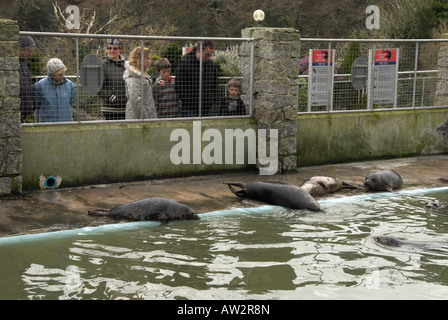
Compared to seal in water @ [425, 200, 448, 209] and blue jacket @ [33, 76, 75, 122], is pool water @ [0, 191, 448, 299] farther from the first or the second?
blue jacket @ [33, 76, 75, 122]

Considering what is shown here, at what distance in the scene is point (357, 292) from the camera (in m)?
6.00

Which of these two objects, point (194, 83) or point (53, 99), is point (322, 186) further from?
point (53, 99)

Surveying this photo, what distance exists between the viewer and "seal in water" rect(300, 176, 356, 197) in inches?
395

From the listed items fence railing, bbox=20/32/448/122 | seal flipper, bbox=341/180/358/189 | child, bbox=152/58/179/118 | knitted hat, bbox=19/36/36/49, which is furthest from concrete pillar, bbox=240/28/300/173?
knitted hat, bbox=19/36/36/49

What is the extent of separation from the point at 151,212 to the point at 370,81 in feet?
20.3

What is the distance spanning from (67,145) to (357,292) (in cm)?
545

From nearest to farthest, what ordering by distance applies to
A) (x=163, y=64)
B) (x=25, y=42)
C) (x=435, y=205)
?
1. (x=435, y=205)
2. (x=25, y=42)
3. (x=163, y=64)

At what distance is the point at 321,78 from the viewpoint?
1226 centimetres

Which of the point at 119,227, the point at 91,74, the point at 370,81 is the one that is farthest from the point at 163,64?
the point at 370,81

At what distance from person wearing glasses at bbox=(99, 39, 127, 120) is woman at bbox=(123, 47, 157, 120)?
3.8 inches

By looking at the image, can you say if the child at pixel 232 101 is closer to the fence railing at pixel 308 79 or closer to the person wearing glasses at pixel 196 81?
the fence railing at pixel 308 79

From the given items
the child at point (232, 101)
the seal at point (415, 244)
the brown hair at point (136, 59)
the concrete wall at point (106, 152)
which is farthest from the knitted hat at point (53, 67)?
the seal at point (415, 244)

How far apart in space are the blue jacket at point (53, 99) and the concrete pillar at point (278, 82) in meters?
3.25
